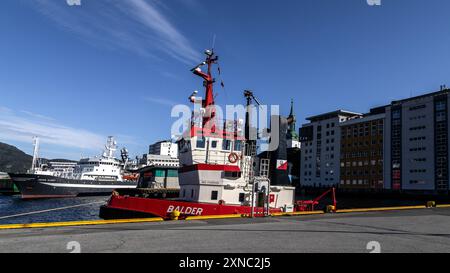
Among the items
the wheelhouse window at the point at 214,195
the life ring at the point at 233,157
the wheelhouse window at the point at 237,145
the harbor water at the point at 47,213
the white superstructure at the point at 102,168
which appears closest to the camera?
the wheelhouse window at the point at 214,195

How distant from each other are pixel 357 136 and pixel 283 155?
337ft

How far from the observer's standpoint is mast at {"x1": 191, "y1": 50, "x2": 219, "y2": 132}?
92.4ft

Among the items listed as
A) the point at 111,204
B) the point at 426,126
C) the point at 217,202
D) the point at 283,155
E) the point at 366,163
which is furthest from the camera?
the point at 366,163

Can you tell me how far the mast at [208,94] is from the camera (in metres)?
28.2

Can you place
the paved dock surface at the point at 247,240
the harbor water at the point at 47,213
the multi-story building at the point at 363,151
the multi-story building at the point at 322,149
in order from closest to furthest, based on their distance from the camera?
the paved dock surface at the point at 247,240
the harbor water at the point at 47,213
the multi-story building at the point at 363,151
the multi-story building at the point at 322,149

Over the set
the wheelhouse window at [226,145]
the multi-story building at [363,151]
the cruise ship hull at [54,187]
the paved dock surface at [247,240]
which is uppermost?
the multi-story building at [363,151]

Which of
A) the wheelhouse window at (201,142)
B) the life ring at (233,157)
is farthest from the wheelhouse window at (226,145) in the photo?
the wheelhouse window at (201,142)

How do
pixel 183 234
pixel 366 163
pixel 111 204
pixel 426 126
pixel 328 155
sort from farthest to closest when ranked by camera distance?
pixel 328 155
pixel 366 163
pixel 426 126
pixel 111 204
pixel 183 234

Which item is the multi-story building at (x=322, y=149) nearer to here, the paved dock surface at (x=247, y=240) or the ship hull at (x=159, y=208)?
the ship hull at (x=159, y=208)

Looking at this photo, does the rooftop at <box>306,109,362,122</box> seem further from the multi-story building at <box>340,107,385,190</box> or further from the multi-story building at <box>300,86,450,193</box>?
the multi-story building at <box>340,107,385,190</box>

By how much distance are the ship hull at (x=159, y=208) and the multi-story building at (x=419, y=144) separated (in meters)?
87.8

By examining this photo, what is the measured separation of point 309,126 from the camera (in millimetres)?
146750
